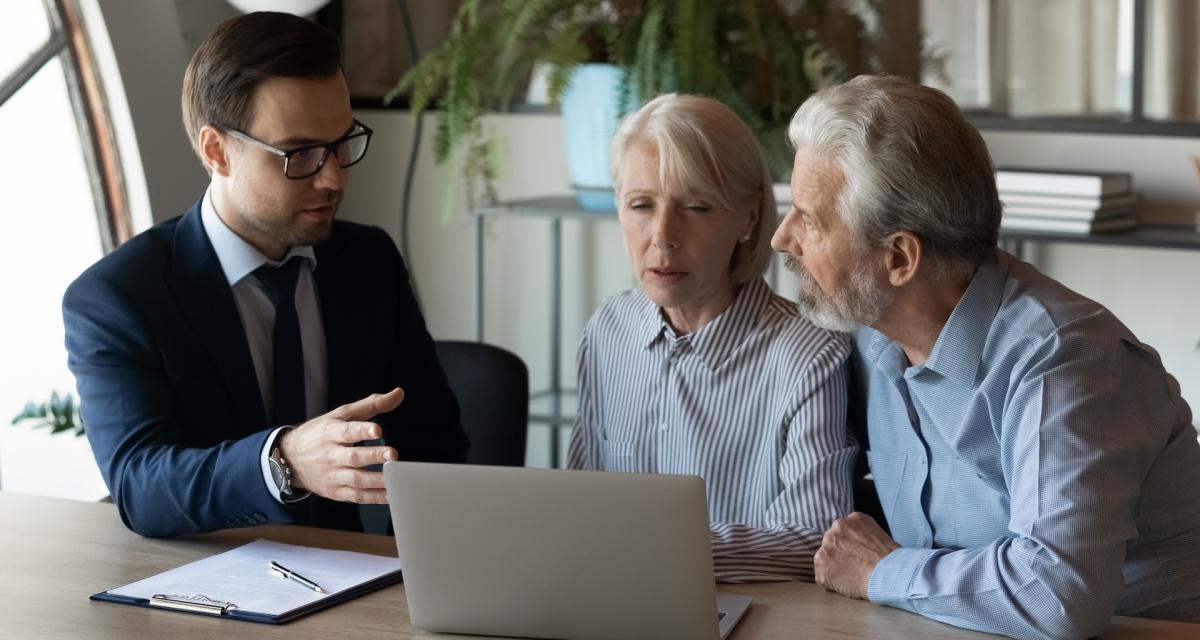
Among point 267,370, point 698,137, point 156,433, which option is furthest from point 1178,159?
point 156,433

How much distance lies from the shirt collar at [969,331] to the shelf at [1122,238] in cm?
158

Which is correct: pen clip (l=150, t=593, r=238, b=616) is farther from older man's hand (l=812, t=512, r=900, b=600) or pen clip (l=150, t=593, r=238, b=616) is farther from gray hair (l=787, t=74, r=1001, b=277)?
gray hair (l=787, t=74, r=1001, b=277)

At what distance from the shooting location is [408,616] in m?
1.66

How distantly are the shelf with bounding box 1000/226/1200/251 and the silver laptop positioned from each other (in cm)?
196

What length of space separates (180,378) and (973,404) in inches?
42.5

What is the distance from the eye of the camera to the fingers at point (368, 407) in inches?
65.1

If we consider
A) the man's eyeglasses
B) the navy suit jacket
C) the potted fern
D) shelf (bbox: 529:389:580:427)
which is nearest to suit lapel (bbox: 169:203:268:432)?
the navy suit jacket

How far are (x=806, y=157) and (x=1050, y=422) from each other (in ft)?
1.55

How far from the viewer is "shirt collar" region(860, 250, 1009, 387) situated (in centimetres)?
173

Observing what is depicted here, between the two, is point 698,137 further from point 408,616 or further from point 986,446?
point 408,616

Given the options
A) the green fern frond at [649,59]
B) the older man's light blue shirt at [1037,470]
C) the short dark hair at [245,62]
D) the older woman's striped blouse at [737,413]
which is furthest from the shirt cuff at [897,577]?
the green fern frond at [649,59]

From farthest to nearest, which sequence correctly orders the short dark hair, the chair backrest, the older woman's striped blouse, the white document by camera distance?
the chair backrest < the short dark hair < the older woman's striped blouse < the white document

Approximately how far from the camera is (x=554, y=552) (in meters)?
1.51

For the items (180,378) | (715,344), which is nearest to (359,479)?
(180,378)
